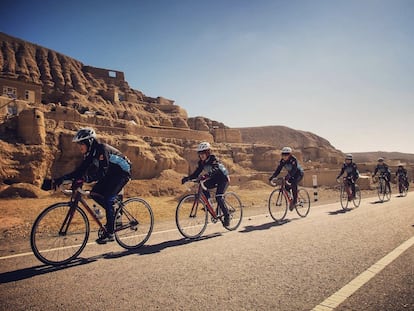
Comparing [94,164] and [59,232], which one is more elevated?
[94,164]

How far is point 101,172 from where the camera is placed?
199 inches

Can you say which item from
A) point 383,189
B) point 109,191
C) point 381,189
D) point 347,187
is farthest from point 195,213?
point 383,189

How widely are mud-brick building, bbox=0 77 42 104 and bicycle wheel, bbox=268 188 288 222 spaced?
41.9 m

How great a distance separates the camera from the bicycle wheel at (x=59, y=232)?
442 cm

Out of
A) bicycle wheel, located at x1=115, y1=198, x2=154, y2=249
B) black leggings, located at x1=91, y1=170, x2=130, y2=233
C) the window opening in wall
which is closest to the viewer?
black leggings, located at x1=91, y1=170, x2=130, y2=233

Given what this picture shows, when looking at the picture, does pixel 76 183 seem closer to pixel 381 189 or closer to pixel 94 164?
pixel 94 164

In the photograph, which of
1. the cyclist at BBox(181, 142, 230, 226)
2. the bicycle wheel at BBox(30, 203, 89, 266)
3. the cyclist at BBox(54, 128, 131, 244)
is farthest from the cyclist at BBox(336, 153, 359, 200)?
the bicycle wheel at BBox(30, 203, 89, 266)

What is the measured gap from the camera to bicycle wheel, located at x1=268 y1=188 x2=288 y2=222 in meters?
8.69

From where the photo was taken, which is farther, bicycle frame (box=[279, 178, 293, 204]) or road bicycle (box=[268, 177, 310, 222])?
bicycle frame (box=[279, 178, 293, 204])

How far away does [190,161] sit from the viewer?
130ft

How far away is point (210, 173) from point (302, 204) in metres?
4.50

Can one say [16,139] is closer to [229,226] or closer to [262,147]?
[229,226]

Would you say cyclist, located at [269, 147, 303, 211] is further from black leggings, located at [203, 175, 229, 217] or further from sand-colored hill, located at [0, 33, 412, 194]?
sand-colored hill, located at [0, 33, 412, 194]

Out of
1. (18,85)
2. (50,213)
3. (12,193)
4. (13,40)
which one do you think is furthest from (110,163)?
(13,40)
